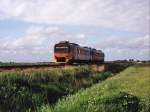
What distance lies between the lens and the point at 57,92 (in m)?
24.7

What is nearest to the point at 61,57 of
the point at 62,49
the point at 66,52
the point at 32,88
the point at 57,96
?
the point at 62,49

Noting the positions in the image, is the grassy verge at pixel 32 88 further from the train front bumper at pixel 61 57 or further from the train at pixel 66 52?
the train front bumper at pixel 61 57

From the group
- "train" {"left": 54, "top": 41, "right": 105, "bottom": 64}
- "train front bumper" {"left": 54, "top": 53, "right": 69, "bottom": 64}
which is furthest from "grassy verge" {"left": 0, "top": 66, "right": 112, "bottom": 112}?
"train front bumper" {"left": 54, "top": 53, "right": 69, "bottom": 64}

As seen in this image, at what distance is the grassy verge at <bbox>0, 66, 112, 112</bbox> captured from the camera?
19.1 meters

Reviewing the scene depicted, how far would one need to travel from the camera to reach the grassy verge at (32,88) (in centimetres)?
1909

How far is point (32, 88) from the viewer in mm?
22703

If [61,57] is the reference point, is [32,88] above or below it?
below

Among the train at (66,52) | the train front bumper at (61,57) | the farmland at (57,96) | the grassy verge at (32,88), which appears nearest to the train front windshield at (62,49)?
the train at (66,52)

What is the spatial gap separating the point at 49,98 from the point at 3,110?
5.04 metres

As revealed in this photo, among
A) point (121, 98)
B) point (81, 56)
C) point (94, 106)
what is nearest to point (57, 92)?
point (121, 98)

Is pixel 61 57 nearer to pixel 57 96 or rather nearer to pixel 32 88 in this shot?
pixel 57 96

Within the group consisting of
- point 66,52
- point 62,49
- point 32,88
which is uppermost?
point 62,49

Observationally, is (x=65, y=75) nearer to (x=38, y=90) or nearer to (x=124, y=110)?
(x=38, y=90)

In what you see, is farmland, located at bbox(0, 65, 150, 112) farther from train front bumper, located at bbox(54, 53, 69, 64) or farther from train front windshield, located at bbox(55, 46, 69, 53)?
train front bumper, located at bbox(54, 53, 69, 64)
